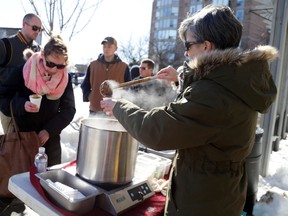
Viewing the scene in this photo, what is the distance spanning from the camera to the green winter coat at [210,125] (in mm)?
1095

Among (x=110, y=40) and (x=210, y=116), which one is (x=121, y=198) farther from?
(x=110, y=40)

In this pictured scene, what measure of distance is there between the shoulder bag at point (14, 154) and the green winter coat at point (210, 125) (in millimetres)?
1031

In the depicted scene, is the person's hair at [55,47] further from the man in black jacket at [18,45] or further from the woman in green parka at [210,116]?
the man in black jacket at [18,45]

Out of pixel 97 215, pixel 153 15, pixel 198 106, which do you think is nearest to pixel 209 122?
pixel 198 106

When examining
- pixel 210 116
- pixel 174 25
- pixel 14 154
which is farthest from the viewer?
pixel 174 25

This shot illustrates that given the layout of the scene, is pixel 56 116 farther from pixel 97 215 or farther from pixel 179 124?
pixel 179 124

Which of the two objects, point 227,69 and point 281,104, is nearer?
point 227,69

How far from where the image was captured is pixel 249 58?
3.77 ft

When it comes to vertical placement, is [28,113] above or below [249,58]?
below

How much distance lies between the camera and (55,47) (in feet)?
6.70

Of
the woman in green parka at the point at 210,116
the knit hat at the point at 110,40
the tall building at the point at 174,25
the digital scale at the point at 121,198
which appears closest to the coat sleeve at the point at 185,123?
the woman in green parka at the point at 210,116

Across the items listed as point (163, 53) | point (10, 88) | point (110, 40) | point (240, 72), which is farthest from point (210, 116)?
point (163, 53)

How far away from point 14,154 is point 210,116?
1439 mm

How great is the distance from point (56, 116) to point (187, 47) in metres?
1.38
